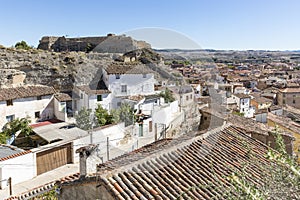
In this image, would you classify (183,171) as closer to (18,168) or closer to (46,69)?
(18,168)

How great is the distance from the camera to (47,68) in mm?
23406

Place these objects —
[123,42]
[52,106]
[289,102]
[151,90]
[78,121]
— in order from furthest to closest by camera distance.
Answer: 1. [289,102]
2. [123,42]
3. [151,90]
4. [52,106]
5. [78,121]

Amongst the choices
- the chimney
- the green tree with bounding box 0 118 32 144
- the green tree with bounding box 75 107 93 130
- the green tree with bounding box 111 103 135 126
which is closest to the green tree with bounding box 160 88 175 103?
the green tree with bounding box 111 103 135 126

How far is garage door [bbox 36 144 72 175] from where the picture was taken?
1180cm

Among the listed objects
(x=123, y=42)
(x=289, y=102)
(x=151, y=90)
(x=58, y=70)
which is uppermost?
(x=123, y=42)

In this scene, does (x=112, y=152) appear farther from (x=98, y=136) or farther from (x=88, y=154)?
(x=88, y=154)

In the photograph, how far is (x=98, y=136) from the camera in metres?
13.7

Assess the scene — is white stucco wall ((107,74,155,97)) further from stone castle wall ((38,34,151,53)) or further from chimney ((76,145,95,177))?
chimney ((76,145,95,177))

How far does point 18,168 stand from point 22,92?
7448 mm

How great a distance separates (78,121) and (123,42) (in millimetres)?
20758

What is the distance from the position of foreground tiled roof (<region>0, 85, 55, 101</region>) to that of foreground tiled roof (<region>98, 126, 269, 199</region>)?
13759mm

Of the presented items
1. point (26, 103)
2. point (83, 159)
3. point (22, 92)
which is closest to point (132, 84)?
point (26, 103)

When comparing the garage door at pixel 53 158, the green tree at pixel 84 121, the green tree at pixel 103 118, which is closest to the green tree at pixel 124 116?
the green tree at pixel 103 118

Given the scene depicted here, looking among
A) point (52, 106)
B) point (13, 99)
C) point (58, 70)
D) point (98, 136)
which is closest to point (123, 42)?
point (58, 70)
